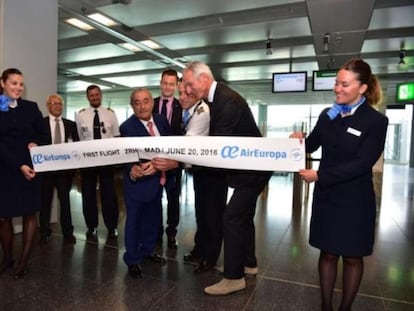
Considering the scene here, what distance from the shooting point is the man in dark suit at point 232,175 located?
2.18 m

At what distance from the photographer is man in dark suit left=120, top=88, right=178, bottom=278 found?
2.46 meters

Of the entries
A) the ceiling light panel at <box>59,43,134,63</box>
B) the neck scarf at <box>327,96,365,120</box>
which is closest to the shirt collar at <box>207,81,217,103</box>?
the neck scarf at <box>327,96,365,120</box>

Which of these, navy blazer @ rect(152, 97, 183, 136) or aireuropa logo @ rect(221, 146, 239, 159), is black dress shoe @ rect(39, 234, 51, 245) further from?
aireuropa logo @ rect(221, 146, 239, 159)

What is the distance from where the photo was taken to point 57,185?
344 cm

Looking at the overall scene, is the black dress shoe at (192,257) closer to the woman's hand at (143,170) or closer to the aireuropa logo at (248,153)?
the woman's hand at (143,170)

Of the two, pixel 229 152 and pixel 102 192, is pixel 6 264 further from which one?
pixel 229 152

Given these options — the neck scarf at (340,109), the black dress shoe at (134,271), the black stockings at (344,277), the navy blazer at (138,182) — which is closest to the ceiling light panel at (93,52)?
the navy blazer at (138,182)

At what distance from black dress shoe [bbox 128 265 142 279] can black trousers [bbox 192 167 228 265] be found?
53 cm

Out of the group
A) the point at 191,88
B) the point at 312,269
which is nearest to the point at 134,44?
the point at 191,88

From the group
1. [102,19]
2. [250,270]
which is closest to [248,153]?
[250,270]

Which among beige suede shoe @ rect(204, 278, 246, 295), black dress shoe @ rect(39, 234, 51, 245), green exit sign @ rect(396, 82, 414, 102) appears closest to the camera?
beige suede shoe @ rect(204, 278, 246, 295)

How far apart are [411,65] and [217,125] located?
9.06 metres

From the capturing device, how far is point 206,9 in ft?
17.4

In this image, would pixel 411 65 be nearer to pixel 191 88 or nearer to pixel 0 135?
pixel 191 88
